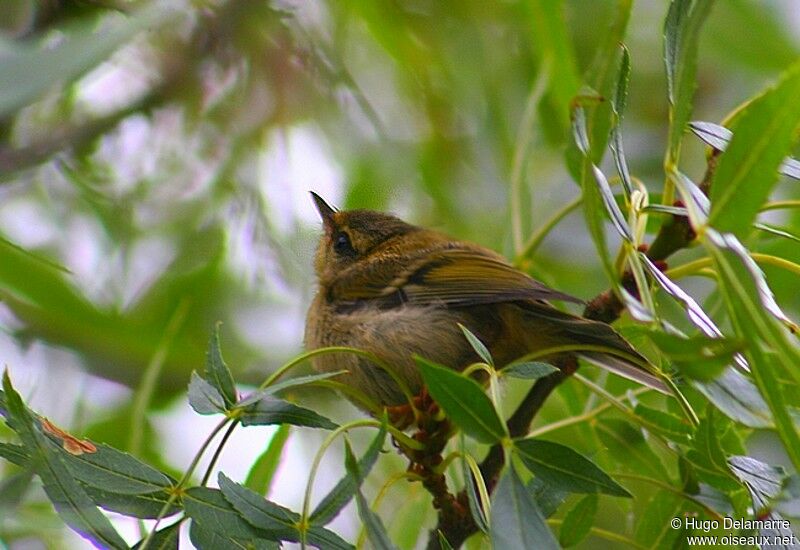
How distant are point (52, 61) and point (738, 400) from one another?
1.28 meters

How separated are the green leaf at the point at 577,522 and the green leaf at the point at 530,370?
19.0 inches

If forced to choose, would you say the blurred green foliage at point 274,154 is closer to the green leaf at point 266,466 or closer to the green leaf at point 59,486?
the green leaf at point 266,466

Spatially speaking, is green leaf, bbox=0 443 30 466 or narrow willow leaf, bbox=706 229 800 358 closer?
narrow willow leaf, bbox=706 229 800 358

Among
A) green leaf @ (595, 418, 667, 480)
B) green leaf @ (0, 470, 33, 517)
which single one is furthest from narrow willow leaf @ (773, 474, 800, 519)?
green leaf @ (0, 470, 33, 517)

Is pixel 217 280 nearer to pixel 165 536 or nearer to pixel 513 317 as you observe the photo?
pixel 513 317

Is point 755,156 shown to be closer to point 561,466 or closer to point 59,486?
point 561,466

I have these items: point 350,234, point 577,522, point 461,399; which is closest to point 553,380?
point 577,522

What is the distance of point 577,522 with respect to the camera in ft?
7.29

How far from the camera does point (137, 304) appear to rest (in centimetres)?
386

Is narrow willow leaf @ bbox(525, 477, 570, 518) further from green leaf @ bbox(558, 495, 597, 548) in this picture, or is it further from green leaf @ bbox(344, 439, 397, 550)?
→ green leaf @ bbox(344, 439, 397, 550)

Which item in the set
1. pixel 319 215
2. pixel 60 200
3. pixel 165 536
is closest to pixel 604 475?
pixel 165 536

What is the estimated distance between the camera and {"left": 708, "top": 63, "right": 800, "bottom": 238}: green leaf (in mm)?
1480

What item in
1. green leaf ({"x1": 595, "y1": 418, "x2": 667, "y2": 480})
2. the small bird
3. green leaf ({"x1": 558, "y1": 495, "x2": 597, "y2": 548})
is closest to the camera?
green leaf ({"x1": 558, "y1": 495, "x2": 597, "y2": 548})

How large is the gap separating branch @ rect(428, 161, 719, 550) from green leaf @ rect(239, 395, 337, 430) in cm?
46
